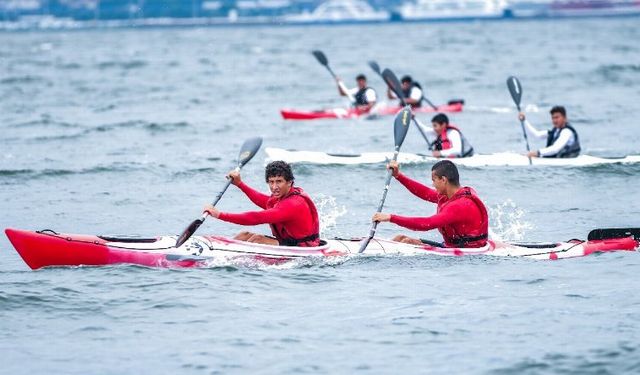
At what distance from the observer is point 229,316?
11.1m

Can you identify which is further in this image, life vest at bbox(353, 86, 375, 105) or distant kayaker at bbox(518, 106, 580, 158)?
life vest at bbox(353, 86, 375, 105)

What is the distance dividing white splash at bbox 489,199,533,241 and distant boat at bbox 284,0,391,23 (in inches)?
4326

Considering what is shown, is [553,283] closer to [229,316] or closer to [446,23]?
[229,316]

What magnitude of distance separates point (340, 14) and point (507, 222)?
112461 mm

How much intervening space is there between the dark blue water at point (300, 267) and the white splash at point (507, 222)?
0.16 feet

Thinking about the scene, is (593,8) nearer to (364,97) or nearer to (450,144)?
(364,97)

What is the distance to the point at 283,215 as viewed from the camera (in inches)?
478

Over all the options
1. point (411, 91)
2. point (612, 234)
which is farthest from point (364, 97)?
point (612, 234)

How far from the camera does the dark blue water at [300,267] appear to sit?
10.1 metres

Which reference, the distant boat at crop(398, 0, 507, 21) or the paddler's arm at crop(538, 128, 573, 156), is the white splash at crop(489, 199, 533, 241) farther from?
the distant boat at crop(398, 0, 507, 21)

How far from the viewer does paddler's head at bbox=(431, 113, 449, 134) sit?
18219 mm

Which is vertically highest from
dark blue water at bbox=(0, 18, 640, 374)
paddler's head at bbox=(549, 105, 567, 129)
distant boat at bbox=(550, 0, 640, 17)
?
distant boat at bbox=(550, 0, 640, 17)

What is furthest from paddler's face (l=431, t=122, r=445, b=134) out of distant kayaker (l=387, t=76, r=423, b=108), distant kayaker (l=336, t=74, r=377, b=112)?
distant kayaker (l=336, t=74, r=377, b=112)

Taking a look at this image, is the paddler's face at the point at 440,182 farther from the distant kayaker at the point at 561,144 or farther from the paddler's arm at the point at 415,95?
the paddler's arm at the point at 415,95
